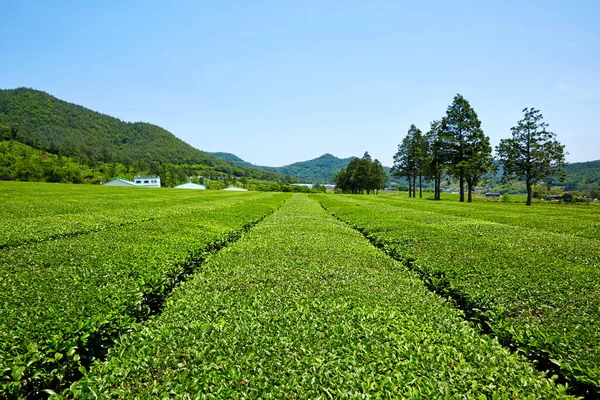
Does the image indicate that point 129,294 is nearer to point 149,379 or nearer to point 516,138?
point 149,379

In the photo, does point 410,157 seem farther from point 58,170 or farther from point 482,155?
point 58,170

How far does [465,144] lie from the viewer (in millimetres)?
49938

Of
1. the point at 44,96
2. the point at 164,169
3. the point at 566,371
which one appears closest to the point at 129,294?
the point at 566,371

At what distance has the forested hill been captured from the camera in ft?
438

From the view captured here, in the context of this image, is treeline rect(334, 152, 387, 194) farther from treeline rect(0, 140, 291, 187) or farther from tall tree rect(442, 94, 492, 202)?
treeline rect(0, 140, 291, 187)

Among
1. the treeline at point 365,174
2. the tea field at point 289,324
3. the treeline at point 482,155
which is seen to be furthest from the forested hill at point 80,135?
the tea field at point 289,324

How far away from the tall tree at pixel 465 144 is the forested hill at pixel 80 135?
122061 mm

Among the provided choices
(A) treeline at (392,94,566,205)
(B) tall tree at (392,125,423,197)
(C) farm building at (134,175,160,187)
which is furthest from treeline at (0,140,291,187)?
(A) treeline at (392,94,566,205)

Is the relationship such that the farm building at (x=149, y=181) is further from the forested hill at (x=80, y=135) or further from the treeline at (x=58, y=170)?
the forested hill at (x=80, y=135)

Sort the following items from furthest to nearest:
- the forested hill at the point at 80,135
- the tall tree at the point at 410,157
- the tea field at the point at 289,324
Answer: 1. the forested hill at the point at 80,135
2. the tall tree at the point at 410,157
3. the tea field at the point at 289,324

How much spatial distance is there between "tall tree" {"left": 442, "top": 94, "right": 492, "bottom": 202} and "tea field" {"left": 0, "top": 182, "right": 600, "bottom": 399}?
43952mm

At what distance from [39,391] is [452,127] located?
188ft

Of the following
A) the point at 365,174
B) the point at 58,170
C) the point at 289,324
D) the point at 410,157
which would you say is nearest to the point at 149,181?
the point at 58,170

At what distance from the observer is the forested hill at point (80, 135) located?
133638 millimetres
